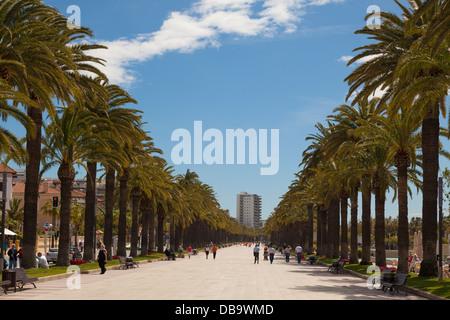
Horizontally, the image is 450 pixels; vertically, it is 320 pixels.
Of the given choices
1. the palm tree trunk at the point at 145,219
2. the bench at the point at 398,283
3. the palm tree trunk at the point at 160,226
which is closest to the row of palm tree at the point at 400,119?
the bench at the point at 398,283

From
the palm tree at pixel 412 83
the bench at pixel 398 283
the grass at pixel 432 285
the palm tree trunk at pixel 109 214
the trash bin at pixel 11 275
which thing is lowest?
the grass at pixel 432 285

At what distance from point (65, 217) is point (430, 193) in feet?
67.2

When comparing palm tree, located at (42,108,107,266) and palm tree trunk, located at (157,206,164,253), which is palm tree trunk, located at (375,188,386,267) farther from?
palm tree trunk, located at (157,206,164,253)

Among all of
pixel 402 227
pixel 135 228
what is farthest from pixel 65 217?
pixel 402 227

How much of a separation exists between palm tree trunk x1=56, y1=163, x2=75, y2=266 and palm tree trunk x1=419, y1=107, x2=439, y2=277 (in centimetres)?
1985

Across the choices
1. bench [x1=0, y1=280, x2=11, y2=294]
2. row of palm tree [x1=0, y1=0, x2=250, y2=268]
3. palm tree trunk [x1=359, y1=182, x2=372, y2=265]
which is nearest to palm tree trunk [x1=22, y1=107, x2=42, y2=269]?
row of palm tree [x1=0, y1=0, x2=250, y2=268]

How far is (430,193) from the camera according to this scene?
26703 mm

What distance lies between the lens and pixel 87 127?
107 feet

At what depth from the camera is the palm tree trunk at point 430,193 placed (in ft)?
86.5

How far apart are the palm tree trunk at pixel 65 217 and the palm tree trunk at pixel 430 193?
19846mm

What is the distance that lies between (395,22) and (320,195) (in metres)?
29.1

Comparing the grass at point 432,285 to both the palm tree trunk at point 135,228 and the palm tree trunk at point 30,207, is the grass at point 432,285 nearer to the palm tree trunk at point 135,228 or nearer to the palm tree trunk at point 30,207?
the palm tree trunk at point 30,207

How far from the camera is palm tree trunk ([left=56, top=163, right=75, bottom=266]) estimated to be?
110 ft
